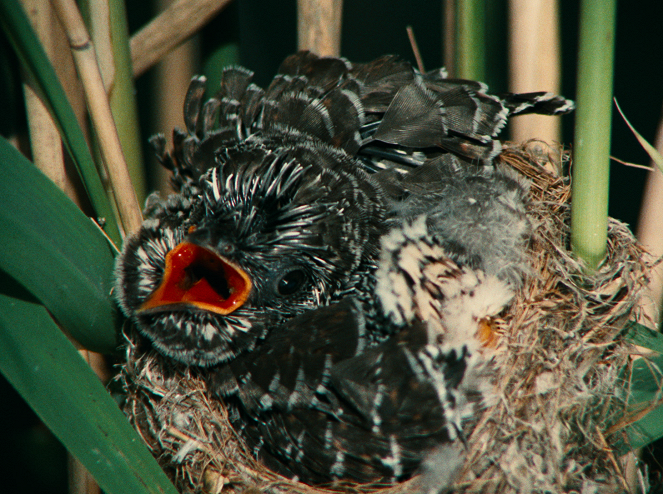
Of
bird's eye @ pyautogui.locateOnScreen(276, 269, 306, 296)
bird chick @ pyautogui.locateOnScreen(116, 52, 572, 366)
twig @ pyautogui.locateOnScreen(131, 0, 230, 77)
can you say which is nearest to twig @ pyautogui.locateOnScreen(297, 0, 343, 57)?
bird chick @ pyautogui.locateOnScreen(116, 52, 572, 366)

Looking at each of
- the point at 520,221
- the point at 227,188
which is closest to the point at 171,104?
the point at 227,188

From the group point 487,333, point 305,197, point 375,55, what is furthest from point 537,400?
point 375,55

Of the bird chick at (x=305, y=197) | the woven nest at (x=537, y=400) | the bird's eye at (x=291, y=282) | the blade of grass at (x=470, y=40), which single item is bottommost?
the woven nest at (x=537, y=400)

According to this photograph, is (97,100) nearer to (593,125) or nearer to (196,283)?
(196,283)

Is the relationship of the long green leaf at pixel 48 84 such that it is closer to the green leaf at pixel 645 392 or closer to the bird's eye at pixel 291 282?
the bird's eye at pixel 291 282

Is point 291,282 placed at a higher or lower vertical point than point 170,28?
lower

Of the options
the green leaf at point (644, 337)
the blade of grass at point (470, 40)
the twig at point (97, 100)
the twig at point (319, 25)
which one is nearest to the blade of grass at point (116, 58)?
the twig at point (97, 100)

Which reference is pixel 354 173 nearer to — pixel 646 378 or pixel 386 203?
pixel 386 203
